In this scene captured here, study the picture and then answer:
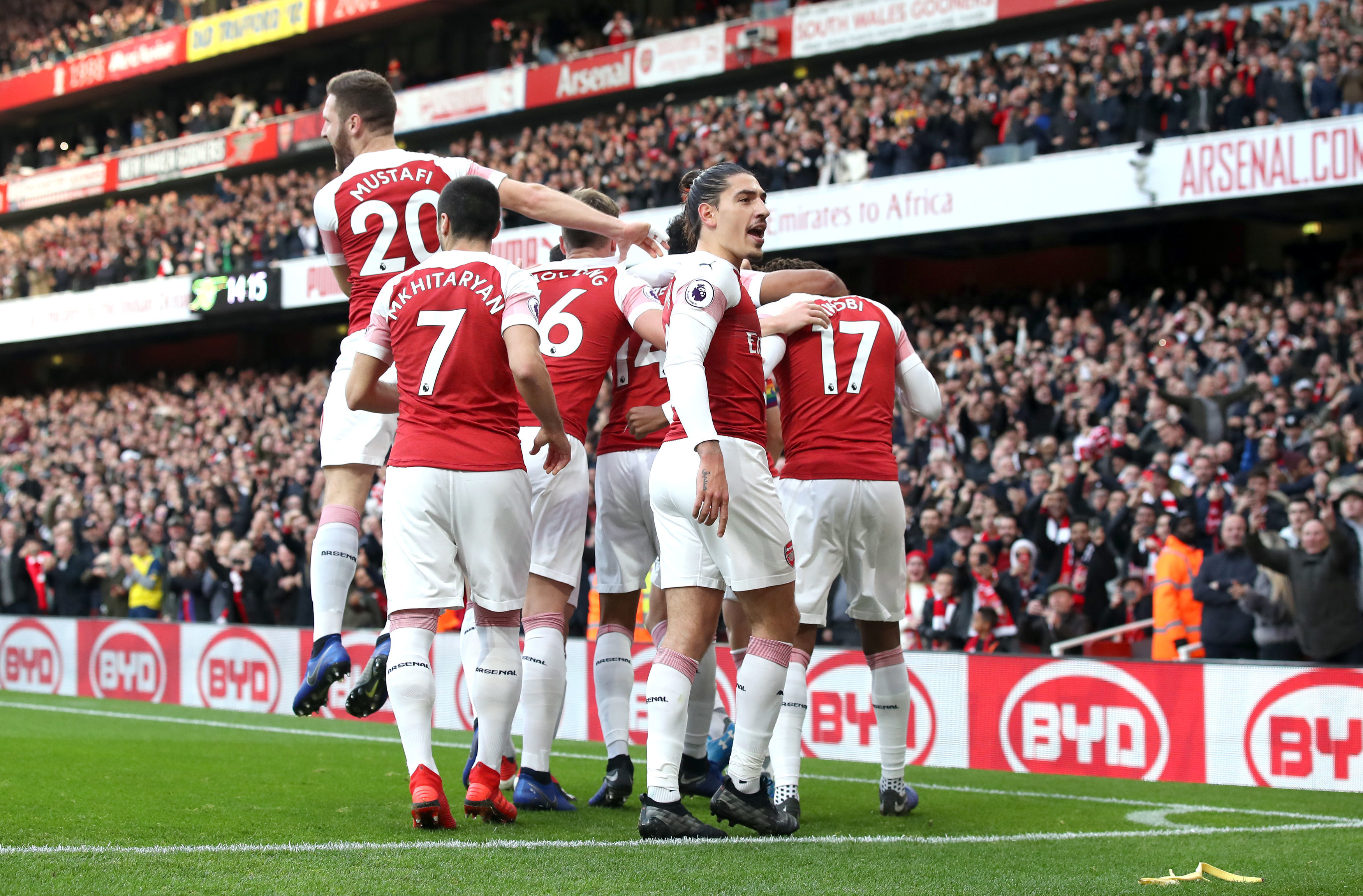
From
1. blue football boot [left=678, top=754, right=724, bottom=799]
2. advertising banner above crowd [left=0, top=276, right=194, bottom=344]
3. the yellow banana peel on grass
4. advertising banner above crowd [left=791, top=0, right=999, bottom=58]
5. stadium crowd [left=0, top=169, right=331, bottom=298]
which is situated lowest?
the yellow banana peel on grass

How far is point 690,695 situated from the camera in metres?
6.02

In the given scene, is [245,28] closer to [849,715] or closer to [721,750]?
[849,715]

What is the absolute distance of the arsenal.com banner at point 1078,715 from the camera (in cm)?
833

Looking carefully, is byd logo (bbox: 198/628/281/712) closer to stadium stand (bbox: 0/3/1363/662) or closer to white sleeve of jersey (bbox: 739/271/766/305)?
stadium stand (bbox: 0/3/1363/662)

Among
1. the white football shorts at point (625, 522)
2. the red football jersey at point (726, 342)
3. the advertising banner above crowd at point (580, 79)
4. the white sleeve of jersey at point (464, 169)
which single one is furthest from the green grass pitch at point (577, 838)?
the advertising banner above crowd at point (580, 79)

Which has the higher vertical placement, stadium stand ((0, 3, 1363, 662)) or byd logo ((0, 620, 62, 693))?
stadium stand ((0, 3, 1363, 662))

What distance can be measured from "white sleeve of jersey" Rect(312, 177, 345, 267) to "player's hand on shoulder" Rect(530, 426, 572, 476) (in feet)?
4.11

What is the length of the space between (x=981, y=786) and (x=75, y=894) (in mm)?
5222

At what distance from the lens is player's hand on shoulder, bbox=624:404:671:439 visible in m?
6.13

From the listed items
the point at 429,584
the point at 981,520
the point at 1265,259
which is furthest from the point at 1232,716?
the point at 1265,259

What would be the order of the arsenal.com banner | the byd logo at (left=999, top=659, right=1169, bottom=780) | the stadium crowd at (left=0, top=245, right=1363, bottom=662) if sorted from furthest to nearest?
the stadium crowd at (left=0, top=245, right=1363, bottom=662)
the byd logo at (left=999, top=659, right=1169, bottom=780)
the arsenal.com banner

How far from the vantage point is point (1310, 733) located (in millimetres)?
8312

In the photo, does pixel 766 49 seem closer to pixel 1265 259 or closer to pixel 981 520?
pixel 1265 259

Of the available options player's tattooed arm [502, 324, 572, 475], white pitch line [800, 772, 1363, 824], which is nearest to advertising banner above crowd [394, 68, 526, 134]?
white pitch line [800, 772, 1363, 824]
